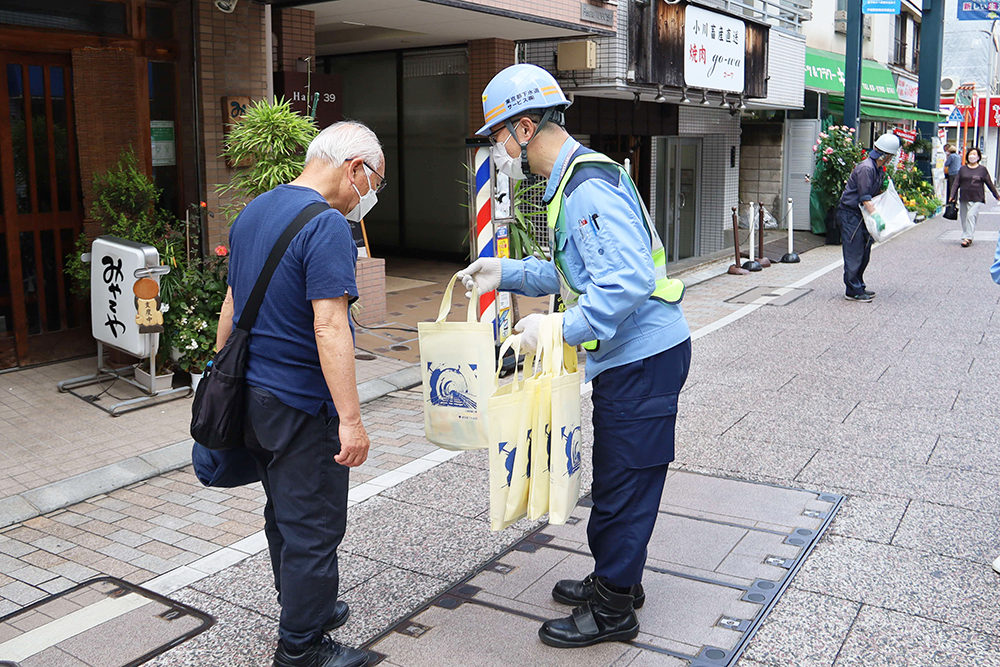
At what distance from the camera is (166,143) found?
752 centimetres

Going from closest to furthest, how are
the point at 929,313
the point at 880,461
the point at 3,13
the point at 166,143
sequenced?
the point at 880,461 < the point at 3,13 < the point at 166,143 < the point at 929,313

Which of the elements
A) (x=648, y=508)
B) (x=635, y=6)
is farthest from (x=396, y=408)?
(x=635, y=6)

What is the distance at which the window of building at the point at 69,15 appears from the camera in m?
6.65

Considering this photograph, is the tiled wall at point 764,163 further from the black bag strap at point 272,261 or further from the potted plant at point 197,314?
the black bag strap at point 272,261

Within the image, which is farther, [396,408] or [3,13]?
[396,408]

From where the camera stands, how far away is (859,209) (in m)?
11.3

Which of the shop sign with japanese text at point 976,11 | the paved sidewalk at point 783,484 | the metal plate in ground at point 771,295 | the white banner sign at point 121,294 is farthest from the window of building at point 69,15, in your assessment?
the shop sign with japanese text at point 976,11

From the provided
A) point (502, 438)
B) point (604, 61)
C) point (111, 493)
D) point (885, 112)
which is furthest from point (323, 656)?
point (885, 112)

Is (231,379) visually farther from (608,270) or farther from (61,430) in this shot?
(61,430)

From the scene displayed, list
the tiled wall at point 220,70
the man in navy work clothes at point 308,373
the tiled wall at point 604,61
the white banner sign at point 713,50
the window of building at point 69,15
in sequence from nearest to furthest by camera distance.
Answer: the man in navy work clothes at point 308,373 < the window of building at point 69,15 < the tiled wall at point 220,70 < the tiled wall at point 604,61 < the white banner sign at point 713,50

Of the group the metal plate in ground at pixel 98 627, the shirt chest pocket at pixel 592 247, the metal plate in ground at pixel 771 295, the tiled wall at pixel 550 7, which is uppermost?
the tiled wall at pixel 550 7

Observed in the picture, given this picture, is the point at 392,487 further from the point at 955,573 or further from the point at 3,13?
the point at 3,13

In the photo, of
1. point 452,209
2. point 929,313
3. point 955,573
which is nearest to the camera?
point 955,573

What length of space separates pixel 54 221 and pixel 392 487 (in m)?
3.94
